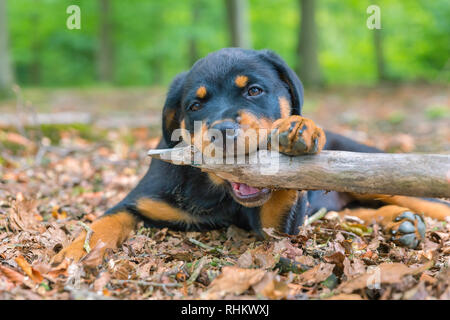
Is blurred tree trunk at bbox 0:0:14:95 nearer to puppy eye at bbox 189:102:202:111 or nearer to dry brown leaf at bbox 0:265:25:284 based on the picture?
puppy eye at bbox 189:102:202:111

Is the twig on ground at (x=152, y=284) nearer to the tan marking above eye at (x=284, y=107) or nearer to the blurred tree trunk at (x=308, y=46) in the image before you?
the tan marking above eye at (x=284, y=107)

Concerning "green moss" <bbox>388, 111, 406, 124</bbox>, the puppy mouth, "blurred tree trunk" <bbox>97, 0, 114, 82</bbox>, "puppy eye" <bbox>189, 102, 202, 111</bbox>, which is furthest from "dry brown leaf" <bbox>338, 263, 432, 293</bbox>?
"blurred tree trunk" <bbox>97, 0, 114, 82</bbox>

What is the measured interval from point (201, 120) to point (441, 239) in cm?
190

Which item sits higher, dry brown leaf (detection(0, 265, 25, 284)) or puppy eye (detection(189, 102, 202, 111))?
puppy eye (detection(189, 102, 202, 111))

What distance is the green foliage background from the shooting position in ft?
54.4

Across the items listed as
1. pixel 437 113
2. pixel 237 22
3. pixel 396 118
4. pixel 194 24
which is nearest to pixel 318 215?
pixel 396 118

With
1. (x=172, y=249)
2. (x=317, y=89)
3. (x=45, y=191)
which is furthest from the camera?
(x=317, y=89)

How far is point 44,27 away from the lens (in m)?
23.1

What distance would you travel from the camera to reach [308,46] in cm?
1470

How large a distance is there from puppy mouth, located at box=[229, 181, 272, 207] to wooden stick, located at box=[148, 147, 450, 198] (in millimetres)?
337

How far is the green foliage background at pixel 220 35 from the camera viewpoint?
653 inches

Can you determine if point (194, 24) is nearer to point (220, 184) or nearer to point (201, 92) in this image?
point (201, 92)
